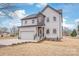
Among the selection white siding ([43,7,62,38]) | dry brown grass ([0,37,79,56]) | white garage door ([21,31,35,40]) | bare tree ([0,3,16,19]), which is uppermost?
bare tree ([0,3,16,19])

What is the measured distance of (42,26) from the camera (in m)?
2.21

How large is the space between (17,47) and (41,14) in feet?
1.40

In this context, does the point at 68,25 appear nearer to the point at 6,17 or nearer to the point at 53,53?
the point at 53,53

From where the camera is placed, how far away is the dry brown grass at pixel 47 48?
84.6 inches

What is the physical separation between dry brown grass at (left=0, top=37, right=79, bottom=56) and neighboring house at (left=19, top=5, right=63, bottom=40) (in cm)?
7

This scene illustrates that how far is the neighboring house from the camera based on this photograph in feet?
7.18

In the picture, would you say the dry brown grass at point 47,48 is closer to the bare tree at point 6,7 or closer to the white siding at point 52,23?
the white siding at point 52,23

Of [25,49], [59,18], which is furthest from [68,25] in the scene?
[25,49]

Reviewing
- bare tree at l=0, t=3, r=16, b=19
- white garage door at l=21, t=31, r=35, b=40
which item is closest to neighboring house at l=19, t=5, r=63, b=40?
white garage door at l=21, t=31, r=35, b=40

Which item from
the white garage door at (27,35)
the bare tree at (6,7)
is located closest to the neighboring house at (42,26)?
the white garage door at (27,35)

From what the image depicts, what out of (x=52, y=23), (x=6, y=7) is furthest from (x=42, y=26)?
(x=6, y=7)

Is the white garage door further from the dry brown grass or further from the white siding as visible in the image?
the white siding

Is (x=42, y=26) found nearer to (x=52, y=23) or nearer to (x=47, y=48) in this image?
(x=52, y=23)

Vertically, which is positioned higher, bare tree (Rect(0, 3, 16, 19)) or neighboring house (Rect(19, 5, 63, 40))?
bare tree (Rect(0, 3, 16, 19))
